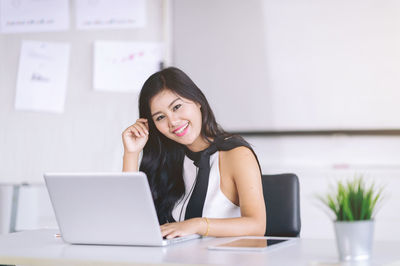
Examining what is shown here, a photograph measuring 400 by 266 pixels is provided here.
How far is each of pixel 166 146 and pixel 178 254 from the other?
91 centimetres

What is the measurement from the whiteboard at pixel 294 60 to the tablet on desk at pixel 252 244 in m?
1.50

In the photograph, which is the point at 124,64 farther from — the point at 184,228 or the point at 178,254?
the point at 178,254

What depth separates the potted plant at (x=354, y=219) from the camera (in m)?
1.19

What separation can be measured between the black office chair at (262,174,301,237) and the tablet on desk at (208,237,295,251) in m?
0.33

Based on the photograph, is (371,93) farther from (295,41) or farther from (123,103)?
(123,103)

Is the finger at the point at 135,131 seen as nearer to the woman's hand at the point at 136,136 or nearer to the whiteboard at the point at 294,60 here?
the woman's hand at the point at 136,136

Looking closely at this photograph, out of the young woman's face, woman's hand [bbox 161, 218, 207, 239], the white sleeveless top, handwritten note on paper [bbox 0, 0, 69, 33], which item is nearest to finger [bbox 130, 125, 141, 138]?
the young woman's face

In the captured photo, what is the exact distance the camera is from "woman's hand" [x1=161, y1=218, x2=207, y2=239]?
154 centimetres

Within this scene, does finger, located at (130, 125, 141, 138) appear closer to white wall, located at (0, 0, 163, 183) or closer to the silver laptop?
the silver laptop

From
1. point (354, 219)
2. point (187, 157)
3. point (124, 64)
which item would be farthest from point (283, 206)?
point (124, 64)

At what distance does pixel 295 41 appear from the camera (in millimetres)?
3000

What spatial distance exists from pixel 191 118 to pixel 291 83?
1089 millimetres

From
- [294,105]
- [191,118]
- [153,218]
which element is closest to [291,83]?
[294,105]

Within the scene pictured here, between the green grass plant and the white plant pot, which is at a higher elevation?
the green grass plant
